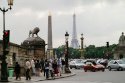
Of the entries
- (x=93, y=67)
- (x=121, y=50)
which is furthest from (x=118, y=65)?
(x=121, y=50)

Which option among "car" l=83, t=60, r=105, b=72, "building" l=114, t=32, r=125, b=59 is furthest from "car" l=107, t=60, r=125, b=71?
"building" l=114, t=32, r=125, b=59

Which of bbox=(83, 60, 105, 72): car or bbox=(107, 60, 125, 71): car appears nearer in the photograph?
bbox=(83, 60, 105, 72): car

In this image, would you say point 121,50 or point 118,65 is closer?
point 118,65

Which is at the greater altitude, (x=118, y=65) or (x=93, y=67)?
(x=118, y=65)

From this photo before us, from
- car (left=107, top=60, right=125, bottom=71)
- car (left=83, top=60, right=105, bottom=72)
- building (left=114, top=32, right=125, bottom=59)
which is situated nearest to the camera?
car (left=83, top=60, right=105, bottom=72)

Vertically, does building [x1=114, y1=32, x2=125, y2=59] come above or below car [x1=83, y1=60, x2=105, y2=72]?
above

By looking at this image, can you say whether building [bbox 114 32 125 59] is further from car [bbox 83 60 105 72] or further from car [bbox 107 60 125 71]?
car [bbox 83 60 105 72]

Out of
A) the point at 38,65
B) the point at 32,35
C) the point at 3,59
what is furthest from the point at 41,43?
the point at 3,59

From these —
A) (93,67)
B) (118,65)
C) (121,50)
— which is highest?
(121,50)

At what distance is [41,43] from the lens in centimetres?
5366

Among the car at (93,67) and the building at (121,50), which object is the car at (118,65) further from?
the building at (121,50)

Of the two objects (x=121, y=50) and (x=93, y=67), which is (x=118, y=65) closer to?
(x=93, y=67)

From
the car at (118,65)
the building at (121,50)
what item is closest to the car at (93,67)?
the car at (118,65)

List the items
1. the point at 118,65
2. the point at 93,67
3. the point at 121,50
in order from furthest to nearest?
the point at 121,50 → the point at 118,65 → the point at 93,67
